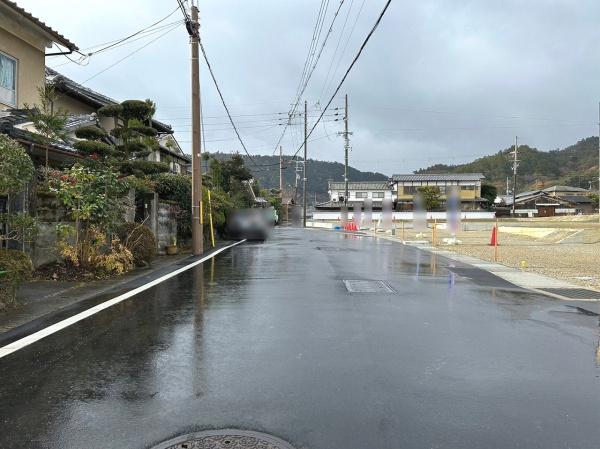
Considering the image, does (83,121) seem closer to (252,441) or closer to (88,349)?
(88,349)

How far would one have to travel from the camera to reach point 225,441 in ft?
11.2

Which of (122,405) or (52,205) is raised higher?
(52,205)

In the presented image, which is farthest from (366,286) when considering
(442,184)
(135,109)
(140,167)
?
(442,184)

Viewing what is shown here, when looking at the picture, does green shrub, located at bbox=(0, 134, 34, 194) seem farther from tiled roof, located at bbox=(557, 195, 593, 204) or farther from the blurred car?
tiled roof, located at bbox=(557, 195, 593, 204)

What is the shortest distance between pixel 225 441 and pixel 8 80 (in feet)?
51.5

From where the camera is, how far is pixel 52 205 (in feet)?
37.0

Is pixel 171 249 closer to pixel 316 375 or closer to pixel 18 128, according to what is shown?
pixel 18 128

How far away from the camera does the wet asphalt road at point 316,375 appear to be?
3590 millimetres

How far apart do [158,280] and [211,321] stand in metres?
4.29

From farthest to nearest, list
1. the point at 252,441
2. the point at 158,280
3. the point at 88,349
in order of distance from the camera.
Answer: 1. the point at 158,280
2. the point at 88,349
3. the point at 252,441

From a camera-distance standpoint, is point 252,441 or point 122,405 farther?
point 122,405

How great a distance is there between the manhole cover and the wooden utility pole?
45.8 feet

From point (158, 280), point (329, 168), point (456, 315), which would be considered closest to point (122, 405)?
point (456, 315)

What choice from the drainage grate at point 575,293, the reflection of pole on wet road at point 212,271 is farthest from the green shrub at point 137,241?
the drainage grate at point 575,293
